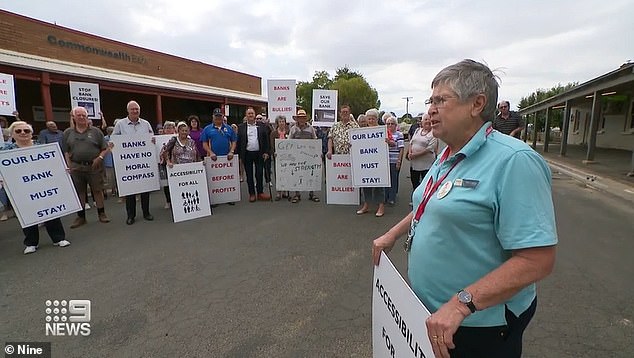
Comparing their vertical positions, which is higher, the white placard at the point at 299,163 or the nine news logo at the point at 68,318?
the white placard at the point at 299,163

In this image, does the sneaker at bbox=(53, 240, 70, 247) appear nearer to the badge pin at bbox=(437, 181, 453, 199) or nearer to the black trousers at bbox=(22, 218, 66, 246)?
the black trousers at bbox=(22, 218, 66, 246)

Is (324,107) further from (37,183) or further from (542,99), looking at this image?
(542,99)

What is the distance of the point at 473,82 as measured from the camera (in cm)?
122

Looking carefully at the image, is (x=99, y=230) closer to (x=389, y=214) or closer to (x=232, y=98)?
(x=389, y=214)

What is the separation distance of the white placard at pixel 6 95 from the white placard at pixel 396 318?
8220 millimetres

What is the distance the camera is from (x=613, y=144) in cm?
1964

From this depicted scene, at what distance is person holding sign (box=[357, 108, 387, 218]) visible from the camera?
6.28m

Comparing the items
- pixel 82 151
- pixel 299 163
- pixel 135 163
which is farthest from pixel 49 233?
pixel 299 163

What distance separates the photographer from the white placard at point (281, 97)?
33.0ft

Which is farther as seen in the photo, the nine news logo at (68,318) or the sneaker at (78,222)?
the sneaker at (78,222)

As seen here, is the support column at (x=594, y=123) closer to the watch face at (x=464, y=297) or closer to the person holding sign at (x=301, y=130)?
the person holding sign at (x=301, y=130)

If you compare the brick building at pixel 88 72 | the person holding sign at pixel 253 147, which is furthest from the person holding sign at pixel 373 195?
the brick building at pixel 88 72

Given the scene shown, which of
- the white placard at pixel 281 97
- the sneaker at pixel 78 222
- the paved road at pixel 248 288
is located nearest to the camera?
the paved road at pixel 248 288

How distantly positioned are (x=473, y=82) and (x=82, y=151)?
608cm
